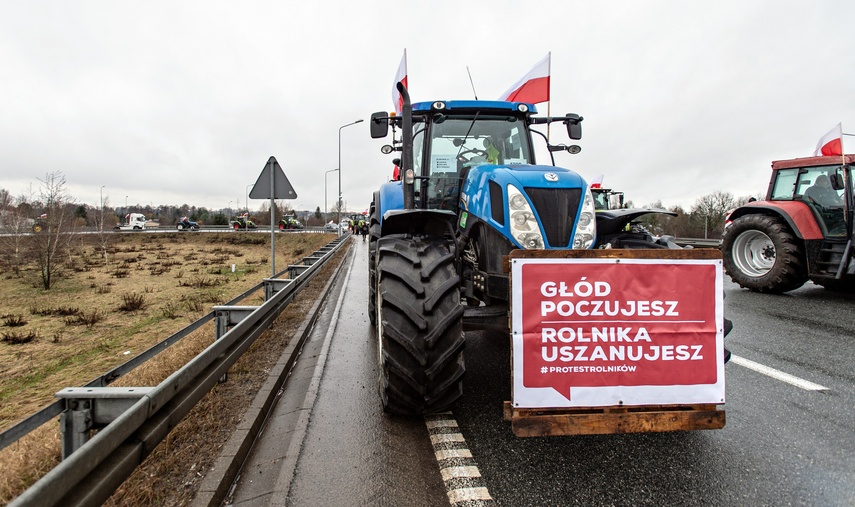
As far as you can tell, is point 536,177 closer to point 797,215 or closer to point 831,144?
point 797,215

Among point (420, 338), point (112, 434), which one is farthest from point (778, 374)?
point (112, 434)

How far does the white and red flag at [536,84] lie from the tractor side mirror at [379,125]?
3.78 meters

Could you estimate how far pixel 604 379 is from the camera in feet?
8.38

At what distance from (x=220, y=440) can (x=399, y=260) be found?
5.64 feet

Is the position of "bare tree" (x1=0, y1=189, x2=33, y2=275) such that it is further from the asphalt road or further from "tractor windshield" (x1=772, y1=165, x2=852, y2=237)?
"tractor windshield" (x1=772, y1=165, x2=852, y2=237)

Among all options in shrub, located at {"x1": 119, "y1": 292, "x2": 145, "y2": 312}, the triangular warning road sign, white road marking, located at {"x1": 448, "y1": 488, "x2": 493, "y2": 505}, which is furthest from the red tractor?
shrub, located at {"x1": 119, "y1": 292, "x2": 145, "y2": 312}

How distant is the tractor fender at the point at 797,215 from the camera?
7.52 metres

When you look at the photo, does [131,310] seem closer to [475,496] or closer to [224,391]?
[224,391]

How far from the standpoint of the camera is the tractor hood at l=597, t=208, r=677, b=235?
12.9ft

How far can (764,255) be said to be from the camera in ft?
28.4

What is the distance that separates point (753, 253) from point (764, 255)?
0.24 m

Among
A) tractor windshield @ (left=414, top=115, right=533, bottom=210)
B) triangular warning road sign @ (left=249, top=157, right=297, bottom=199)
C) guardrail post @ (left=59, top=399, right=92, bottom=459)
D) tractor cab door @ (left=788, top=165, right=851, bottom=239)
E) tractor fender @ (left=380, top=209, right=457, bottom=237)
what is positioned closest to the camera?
guardrail post @ (left=59, top=399, right=92, bottom=459)

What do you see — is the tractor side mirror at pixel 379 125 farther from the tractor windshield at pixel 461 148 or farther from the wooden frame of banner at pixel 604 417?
the wooden frame of banner at pixel 604 417

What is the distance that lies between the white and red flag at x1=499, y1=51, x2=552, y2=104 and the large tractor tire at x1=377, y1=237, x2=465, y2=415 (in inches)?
212
